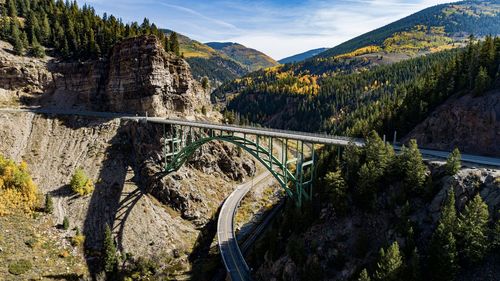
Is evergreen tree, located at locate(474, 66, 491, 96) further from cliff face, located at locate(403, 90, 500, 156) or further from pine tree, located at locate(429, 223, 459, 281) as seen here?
pine tree, located at locate(429, 223, 459, 281)

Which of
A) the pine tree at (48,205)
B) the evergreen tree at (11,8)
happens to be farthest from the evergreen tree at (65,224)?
the evergreen tree at (11,8)

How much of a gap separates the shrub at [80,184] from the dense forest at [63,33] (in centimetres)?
3301

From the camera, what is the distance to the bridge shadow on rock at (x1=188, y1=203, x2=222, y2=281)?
4472 centimetres

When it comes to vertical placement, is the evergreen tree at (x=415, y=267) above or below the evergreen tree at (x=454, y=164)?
below

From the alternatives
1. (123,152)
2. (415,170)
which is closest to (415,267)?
(415,170)

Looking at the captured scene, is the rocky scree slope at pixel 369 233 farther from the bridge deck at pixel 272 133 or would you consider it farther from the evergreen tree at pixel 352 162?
the bridge deck at pixel 272 133

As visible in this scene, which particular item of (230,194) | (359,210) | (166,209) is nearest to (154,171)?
(166,209)

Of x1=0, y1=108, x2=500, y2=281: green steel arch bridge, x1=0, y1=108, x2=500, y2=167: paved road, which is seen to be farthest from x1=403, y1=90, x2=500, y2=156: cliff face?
x1=0, y1=108, x2=500, y2=281: green steel arch bridge

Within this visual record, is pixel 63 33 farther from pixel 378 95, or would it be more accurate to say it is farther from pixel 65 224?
pixel 378 95

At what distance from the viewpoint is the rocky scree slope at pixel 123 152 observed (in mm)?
49000

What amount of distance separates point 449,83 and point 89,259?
56177 mm

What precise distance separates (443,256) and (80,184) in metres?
50.2

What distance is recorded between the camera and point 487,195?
2381 cm

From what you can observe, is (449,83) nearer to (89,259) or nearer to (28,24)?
(89,259)
